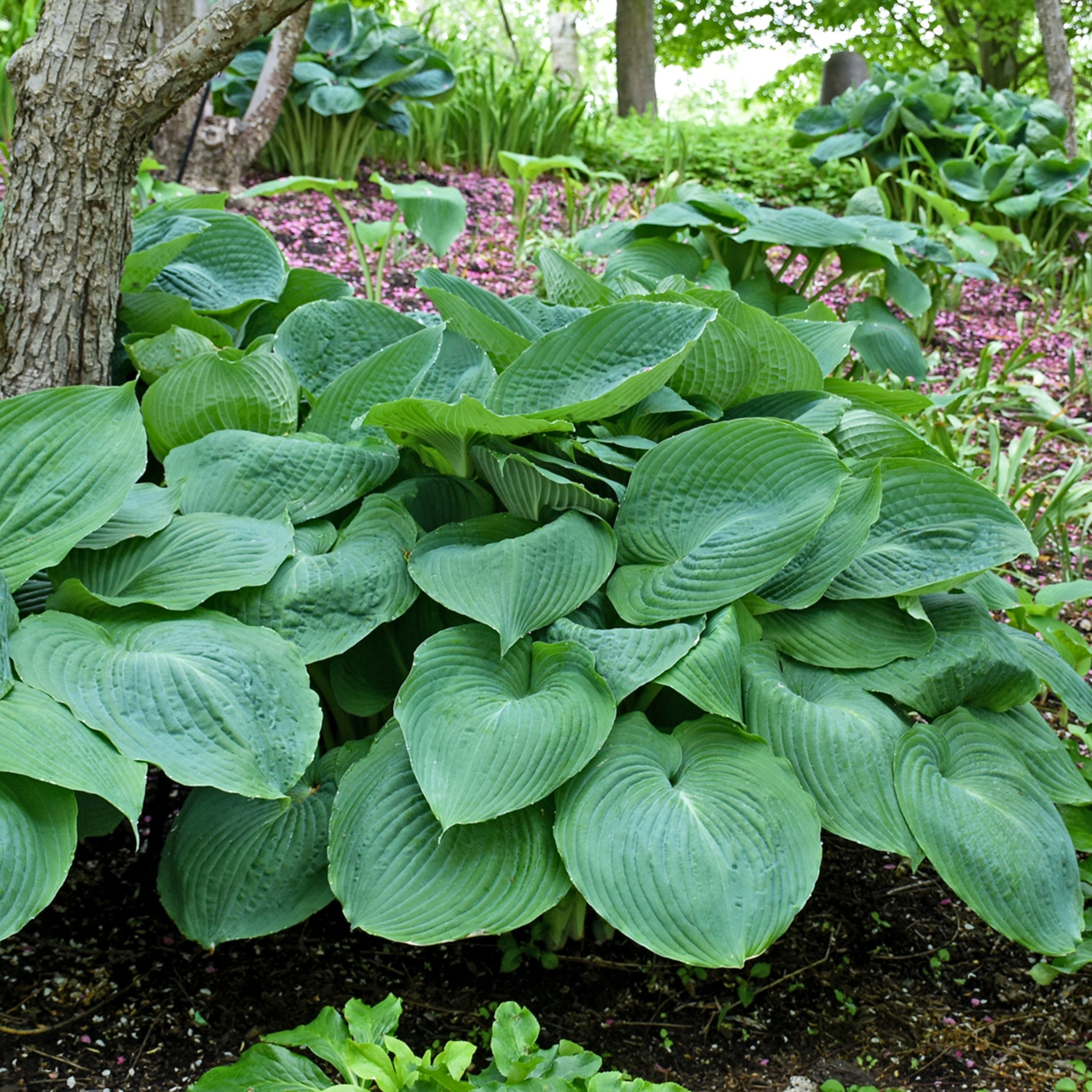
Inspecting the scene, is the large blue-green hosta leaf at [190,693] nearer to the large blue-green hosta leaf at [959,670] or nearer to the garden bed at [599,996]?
the garden bed at [599,996]

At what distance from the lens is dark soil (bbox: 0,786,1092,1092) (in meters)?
1.56

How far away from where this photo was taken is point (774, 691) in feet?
5.33

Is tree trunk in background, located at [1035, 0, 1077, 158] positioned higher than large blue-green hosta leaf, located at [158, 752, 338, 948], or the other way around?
tree trunk in background, located at [1035, 0, 1077, 158]

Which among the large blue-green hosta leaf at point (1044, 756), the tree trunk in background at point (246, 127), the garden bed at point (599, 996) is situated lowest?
the garden bed at point (599, 996)

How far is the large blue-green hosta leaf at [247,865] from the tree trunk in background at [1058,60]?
6834 millimetres

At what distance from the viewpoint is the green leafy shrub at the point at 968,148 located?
5711mm

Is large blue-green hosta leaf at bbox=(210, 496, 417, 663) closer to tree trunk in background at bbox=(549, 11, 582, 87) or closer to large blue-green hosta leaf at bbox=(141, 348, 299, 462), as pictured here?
large blue-green hosta leaf at bbox=(141, 348, 299, 462)

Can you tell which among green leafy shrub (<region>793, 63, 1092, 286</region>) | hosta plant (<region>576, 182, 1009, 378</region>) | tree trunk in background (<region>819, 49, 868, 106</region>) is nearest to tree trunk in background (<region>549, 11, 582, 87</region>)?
tree trunk in background (<region>819, 49, 868, 106</region>)

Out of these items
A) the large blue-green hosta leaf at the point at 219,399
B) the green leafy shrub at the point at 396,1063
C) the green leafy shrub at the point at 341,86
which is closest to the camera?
the green leafy shrub at the point at 396,1063

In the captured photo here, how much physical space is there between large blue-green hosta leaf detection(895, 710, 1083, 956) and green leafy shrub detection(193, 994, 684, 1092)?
56 centimetres

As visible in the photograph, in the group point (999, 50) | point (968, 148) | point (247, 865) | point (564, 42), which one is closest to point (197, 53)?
point (247, 865)

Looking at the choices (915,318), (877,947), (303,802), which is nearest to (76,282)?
(303,802)

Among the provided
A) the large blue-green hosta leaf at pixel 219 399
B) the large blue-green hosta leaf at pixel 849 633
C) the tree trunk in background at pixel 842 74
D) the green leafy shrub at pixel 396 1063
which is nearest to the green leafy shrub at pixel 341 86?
the tree trunk in background at pixel 842 74

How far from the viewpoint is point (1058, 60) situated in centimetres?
688
